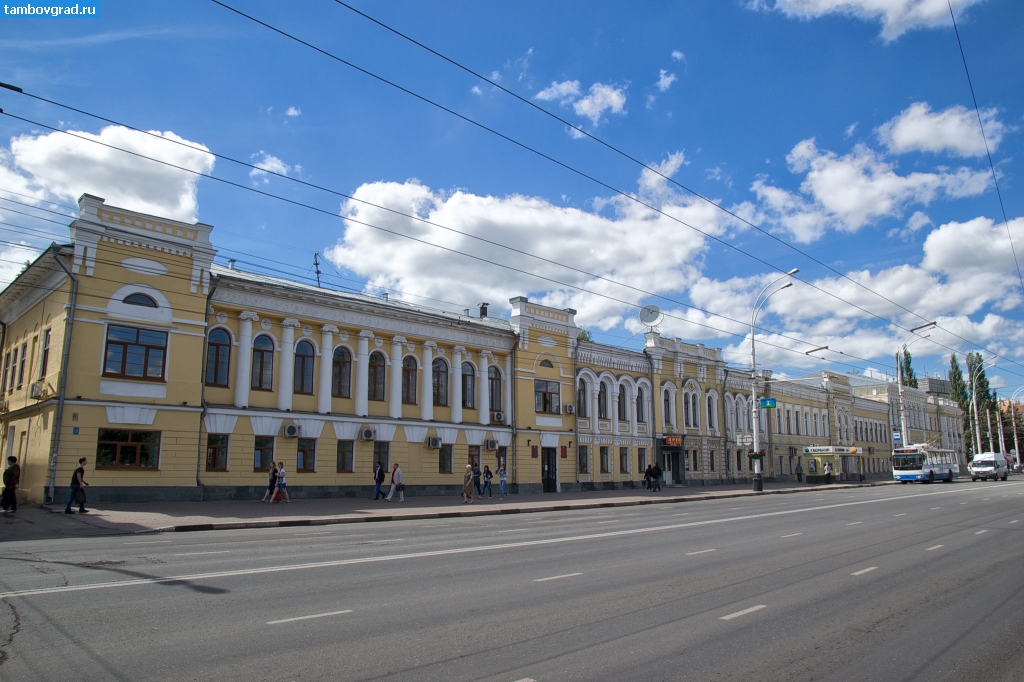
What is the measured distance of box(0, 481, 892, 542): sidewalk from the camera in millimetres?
16344

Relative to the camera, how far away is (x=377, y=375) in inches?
1185

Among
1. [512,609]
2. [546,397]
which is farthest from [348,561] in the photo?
[546,397]

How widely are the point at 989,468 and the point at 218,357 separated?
59612 millimetres

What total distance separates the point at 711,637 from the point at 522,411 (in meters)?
28.5

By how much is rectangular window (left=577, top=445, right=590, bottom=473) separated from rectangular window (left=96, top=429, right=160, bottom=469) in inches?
852

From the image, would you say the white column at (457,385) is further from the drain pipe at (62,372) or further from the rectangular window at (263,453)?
the drain pipe at (62,372)

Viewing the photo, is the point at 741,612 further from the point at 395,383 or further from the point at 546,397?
the point at 546,397

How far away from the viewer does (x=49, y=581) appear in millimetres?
8891

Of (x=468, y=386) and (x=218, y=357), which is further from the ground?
(x=218, y=357)

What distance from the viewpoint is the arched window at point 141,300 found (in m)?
23.2

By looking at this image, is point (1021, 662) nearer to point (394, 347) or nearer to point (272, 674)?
point (272, 674)

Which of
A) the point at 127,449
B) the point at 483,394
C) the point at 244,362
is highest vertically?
the point at 244,362

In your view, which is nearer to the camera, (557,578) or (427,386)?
(557,578)

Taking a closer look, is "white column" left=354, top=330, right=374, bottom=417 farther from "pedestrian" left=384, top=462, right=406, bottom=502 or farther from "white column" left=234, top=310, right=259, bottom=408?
"white column" left=234, top=310, right=259, bottom=408
